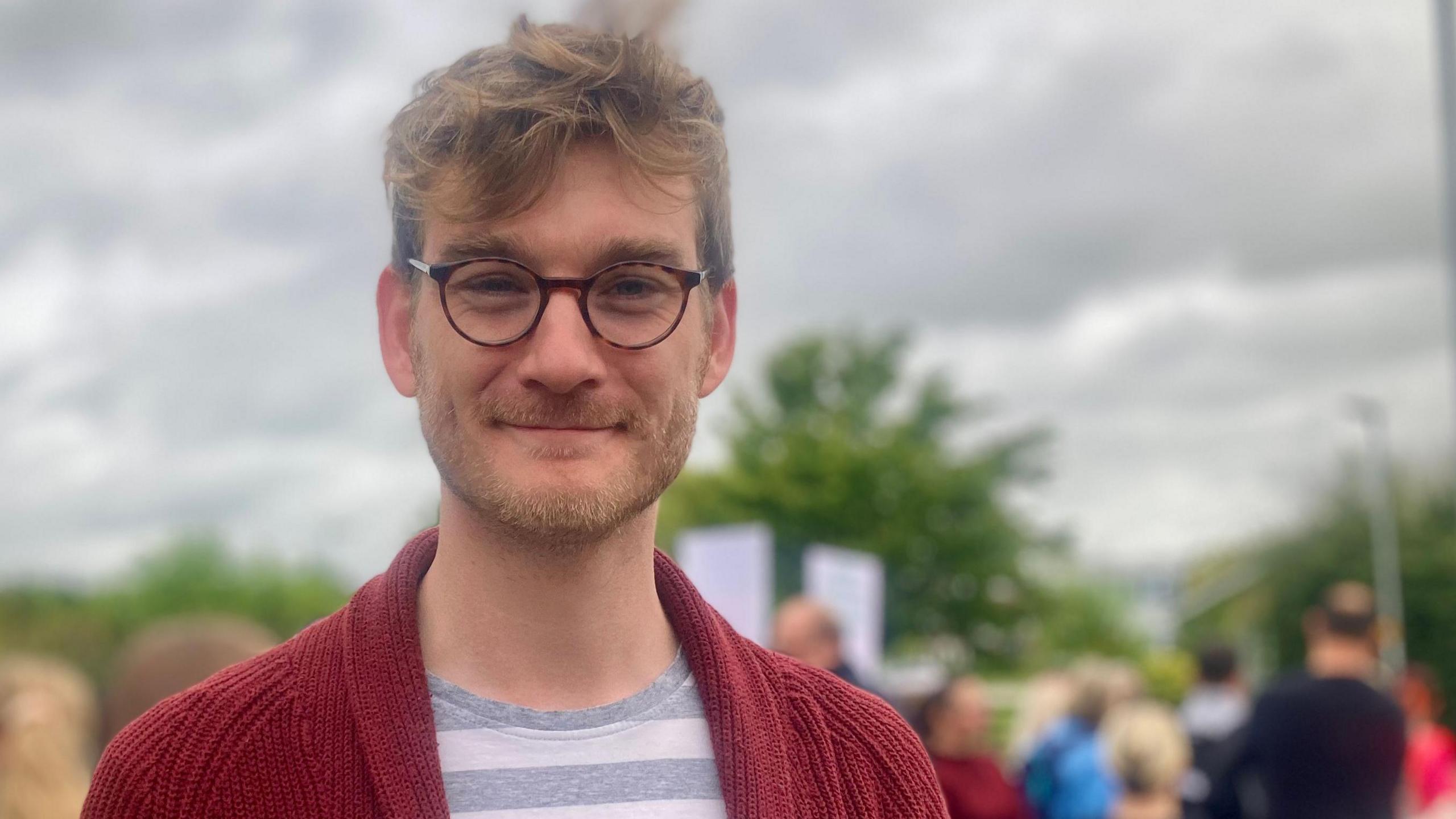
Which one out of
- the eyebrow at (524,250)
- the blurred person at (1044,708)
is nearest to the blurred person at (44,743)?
the eyebrow at (524,250)

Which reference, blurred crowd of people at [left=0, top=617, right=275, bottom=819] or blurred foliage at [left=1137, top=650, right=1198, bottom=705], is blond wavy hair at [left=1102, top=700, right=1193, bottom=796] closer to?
blurred crowd of people at [left=0, top=617, right=275, bottom=819]

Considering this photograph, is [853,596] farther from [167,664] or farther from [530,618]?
[530,618]

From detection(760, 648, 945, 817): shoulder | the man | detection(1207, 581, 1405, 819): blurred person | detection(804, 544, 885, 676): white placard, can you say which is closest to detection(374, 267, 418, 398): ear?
the man

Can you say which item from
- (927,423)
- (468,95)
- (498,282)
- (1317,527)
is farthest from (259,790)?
(927,423)

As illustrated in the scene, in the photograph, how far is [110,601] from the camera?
43.9 m

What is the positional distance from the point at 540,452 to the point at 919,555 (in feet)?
147

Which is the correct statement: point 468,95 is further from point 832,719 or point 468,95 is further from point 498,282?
point 832,719

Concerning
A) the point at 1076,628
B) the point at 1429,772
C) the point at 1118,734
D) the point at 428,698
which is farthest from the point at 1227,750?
the point at 1076,628

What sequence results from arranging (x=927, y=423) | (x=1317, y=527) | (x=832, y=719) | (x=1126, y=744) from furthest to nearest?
(x=927, y=423) < (x=1317, y=527) < (x=1126, y=744) < (x=832, y=719)

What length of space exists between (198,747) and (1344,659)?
5587mm

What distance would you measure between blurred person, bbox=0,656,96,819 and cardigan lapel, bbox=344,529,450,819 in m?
2.36

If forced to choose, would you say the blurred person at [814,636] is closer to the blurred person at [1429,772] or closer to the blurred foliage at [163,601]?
the blurred person at [1429,772]

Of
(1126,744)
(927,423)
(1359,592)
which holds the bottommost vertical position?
(927,423)

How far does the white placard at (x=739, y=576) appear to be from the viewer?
9.24 m
